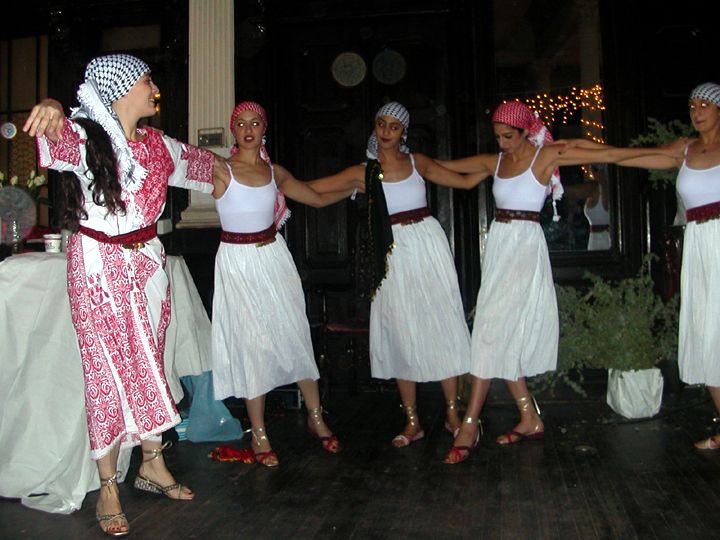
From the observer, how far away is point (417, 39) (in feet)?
19.5

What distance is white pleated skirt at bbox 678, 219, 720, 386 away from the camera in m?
3.82

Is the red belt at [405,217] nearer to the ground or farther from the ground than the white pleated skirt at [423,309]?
farther from the ground

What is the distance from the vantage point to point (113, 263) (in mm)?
2938

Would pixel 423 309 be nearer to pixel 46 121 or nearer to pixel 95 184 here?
pixel 95 184

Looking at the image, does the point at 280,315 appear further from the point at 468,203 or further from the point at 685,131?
the point at 685,131

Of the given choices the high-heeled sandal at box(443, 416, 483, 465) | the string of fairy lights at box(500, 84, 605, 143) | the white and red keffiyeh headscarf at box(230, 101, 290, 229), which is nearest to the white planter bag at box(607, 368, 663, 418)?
the high-heeled sandal at box(443, 416, 483, 465)

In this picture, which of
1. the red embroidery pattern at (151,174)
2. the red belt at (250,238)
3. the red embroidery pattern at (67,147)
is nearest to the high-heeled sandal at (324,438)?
the red belt at (250,238)

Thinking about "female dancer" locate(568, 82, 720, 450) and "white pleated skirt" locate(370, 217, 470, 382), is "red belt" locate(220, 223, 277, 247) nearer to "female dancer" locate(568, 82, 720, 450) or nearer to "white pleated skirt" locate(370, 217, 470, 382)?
"white pleated skirt" locate(370, 217, 470, 382)

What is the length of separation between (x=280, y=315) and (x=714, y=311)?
2.16 metres

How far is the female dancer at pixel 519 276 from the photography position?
13.0 ft

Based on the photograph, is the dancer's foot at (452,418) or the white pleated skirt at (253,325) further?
the dancer's foot at (452,418)

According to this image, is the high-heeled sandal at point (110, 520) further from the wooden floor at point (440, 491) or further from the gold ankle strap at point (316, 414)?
the gold ankle strap at point (316, 414)

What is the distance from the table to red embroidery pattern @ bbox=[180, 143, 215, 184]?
2.30 ft

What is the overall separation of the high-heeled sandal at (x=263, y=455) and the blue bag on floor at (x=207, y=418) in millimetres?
512
